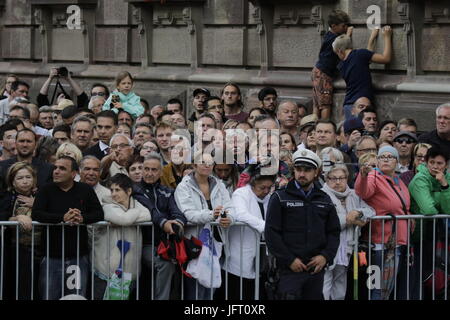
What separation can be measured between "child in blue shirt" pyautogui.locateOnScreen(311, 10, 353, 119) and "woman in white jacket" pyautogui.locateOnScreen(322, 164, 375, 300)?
5.06 m

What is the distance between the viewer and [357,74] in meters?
15.1

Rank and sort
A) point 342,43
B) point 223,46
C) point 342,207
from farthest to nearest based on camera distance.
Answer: point 223,46 < point 342,43 < point 342,207

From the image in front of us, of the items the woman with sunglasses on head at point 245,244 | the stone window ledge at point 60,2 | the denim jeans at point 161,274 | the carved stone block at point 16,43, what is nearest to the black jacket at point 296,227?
the woman with sunglasses on head at point 245,244

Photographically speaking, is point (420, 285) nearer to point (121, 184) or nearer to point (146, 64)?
point (121, 184)

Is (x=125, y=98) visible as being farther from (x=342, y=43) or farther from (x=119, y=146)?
(x=119, y=146)

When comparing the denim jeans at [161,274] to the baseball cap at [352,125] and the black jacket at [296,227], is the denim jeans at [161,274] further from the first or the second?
the baseball cap at [352,125]

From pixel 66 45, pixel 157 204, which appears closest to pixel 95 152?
pixel 157 204

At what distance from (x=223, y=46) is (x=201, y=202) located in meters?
8.08

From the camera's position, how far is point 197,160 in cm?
1056

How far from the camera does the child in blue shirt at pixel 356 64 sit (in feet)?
49.7

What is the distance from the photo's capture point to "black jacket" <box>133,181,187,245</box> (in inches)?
403

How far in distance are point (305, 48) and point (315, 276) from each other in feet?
23.7

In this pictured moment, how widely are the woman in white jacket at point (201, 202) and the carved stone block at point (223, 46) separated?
24.6 ft
